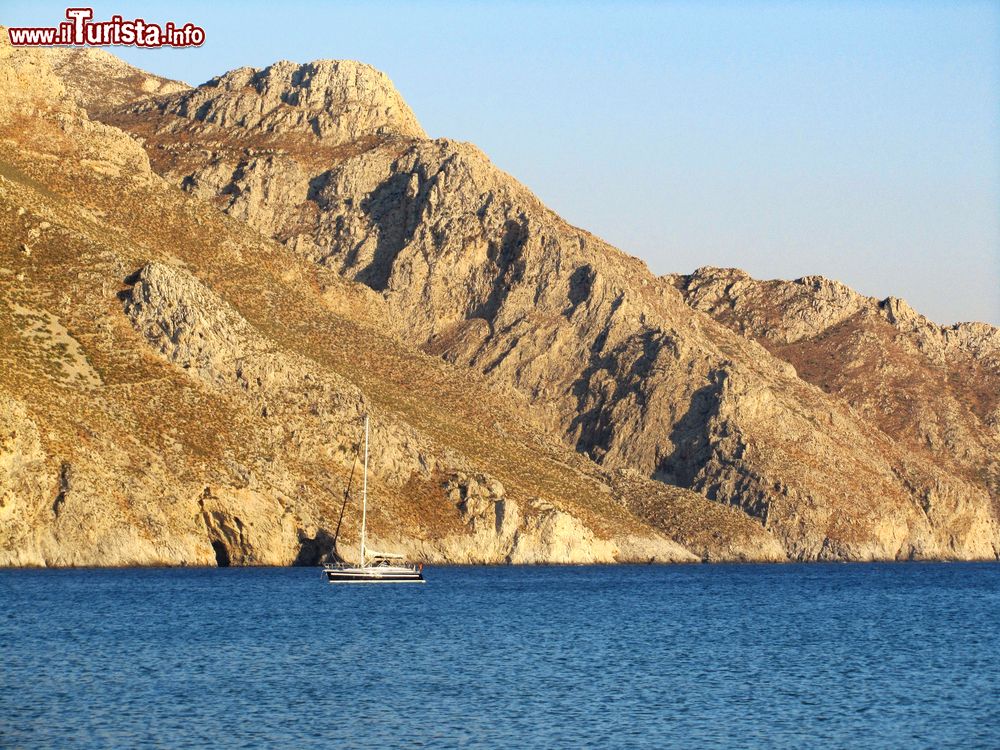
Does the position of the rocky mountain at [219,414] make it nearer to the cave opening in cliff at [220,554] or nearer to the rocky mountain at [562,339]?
the cave opening in cliff at [220,554]

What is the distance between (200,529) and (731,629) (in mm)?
44157

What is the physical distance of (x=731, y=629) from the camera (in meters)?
85.8

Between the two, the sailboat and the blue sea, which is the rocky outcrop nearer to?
the sailboat

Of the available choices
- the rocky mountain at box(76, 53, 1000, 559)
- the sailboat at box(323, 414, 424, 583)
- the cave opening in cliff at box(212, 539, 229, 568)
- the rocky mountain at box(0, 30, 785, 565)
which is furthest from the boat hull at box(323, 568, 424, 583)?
the rocky mountain at box(76, 53, 1000, 559)

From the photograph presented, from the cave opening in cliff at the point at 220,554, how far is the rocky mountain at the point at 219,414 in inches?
12.9

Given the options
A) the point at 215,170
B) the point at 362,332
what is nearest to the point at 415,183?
the point at 215,170

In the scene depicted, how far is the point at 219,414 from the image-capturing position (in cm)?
12225

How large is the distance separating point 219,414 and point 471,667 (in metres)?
63.2

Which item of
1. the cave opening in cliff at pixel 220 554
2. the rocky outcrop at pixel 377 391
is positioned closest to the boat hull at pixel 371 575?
the rocky outcrop at pixel 377 391

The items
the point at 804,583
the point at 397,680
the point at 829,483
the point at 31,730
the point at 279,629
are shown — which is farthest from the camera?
the point at 829,483

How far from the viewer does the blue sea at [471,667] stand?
4747 centimetres

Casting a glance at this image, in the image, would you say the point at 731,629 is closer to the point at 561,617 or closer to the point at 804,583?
the point at 561,617

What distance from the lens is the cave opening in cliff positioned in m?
118

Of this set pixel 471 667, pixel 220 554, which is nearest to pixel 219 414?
pixel 220 554
